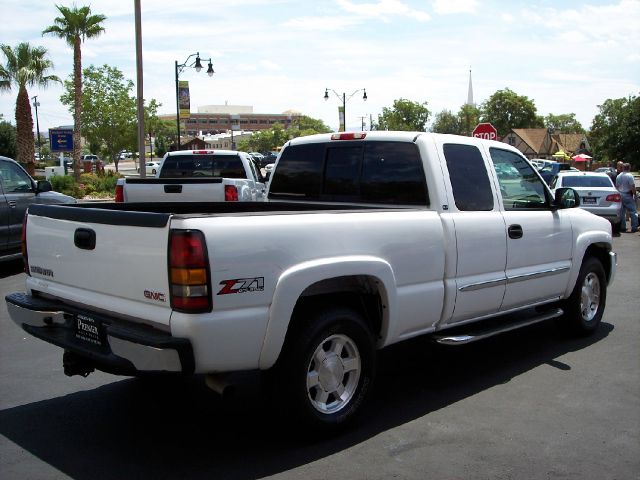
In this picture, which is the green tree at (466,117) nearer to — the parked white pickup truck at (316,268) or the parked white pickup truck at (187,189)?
the parked white pickup truck at (187,189)

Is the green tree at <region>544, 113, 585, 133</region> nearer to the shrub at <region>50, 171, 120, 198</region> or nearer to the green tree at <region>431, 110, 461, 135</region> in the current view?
the green tree at <region>431, 110, 461, 135</region>

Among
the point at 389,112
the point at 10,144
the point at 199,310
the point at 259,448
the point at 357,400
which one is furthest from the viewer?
the point at 389,112

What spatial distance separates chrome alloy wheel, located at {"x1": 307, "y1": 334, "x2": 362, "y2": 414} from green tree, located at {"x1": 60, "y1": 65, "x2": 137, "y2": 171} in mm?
41233

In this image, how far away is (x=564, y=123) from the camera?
15825 centimetres

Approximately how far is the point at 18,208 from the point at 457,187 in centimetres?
795

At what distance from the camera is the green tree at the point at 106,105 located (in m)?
42.2

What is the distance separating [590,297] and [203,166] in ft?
27.6

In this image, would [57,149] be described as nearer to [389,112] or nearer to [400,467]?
[400,467]

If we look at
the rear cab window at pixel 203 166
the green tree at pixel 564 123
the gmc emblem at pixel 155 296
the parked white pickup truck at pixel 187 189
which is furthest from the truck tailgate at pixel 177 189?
the green tree at pixel 564 123

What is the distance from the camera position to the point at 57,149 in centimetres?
3472

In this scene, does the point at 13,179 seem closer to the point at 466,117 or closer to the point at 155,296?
the point at 155,296

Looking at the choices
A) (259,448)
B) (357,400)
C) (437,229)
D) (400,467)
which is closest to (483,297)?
(437,229)

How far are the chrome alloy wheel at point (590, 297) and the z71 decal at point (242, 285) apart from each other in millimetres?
4261

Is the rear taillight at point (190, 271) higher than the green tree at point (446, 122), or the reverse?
the green tree at point (446, 122)
